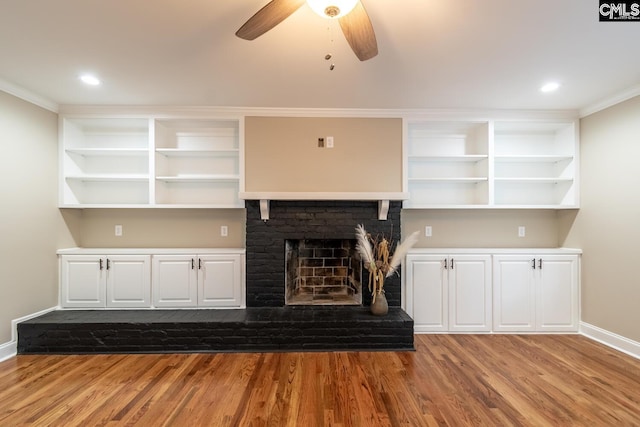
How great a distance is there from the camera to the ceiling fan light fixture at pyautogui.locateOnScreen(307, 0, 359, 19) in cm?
138

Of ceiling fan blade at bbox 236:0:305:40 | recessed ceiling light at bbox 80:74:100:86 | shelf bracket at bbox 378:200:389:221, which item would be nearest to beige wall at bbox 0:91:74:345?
recessed ceiling light at bbox 80:74:100:86

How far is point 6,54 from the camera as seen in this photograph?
2217mm

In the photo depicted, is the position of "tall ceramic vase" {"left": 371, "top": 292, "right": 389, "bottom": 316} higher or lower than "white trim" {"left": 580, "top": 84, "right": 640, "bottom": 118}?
lower

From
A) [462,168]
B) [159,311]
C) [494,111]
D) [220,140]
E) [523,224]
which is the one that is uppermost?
[494,111]

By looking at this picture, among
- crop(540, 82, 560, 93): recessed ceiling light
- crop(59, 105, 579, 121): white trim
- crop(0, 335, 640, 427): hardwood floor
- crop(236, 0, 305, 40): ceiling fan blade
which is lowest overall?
crop(0, 335, 640, 427): hardwood floor

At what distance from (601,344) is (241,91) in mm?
4393

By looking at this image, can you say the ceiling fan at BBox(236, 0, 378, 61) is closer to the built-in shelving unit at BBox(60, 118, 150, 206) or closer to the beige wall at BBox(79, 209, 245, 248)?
the beige wall at BBox(79, 209, 245, 248)

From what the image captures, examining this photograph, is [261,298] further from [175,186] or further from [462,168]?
[462,168]

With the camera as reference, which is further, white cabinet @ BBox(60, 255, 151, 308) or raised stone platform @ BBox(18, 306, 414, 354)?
white cabinet @ BBox(60, 255, 151, 308)

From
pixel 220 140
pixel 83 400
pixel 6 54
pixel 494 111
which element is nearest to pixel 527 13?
pixel 494 111

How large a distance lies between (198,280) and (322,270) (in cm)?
143

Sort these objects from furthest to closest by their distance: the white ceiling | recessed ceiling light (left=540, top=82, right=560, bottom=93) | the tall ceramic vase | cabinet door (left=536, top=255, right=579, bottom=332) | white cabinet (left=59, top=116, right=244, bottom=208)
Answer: white cabinet (left=59, top=116, right=244, bottom=208) → cabinet door (left=536, top=255, right=579, bottom=332) → the tall ceramic vase → recessed ceiling light (left=540, top=82, right=560, bottom=93) → the white ceiling

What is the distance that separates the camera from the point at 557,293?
11.1ft

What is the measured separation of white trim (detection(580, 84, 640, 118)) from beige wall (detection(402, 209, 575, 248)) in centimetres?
118
